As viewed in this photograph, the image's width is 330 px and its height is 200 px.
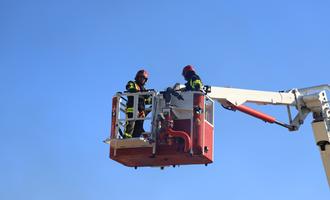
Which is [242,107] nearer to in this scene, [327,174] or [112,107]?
[327,174]

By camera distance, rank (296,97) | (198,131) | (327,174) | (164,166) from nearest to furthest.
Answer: (198,131), (164,166), (327,174), (296,97)

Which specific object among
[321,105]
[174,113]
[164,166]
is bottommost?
[164,166]

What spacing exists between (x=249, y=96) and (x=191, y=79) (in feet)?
8.03

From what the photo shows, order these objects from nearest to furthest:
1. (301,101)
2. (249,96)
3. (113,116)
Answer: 1. (113,116)
2. (249,96)
3. (301,101)

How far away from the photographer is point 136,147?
41.3ft

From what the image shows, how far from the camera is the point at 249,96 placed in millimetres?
15008

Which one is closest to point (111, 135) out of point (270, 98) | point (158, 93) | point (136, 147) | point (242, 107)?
point (136, 147)

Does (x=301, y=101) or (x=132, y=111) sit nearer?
(x=132, y=111)

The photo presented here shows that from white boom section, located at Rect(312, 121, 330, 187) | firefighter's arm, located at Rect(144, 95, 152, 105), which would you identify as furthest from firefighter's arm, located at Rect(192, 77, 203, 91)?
white boom section, located at Rect(312, 121, 330, 187)

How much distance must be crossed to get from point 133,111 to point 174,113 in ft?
3.05

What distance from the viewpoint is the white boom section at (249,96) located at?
14.5m

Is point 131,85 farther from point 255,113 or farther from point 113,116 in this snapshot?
point 255,113

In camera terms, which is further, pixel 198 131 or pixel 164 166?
pixel 164 166

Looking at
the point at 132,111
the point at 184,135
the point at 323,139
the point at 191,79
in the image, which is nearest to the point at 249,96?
the point at 323,139
